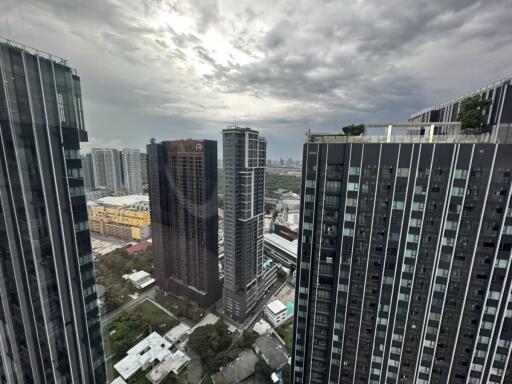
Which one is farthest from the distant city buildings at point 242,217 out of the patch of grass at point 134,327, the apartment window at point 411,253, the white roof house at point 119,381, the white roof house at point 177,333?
the apartment window at point 411,253

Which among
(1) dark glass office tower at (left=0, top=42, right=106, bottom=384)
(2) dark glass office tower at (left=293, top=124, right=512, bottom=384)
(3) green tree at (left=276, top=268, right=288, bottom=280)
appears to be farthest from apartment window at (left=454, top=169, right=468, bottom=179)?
(3) green tree at (left=276, top=268, right=288, bottom=280)

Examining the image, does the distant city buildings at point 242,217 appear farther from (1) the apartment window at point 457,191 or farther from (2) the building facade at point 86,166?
(1) the apartment window at point 457,191

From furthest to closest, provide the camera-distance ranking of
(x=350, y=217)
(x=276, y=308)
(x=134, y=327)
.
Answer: (x=276, y=308) → (x=134, y=327) → (x=350, y=217)

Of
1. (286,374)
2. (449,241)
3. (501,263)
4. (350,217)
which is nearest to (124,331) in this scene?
(286,374)

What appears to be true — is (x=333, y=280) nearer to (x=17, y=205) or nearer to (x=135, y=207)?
(x=17, y=205)

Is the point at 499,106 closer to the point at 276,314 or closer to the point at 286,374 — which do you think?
the point at 286,374
